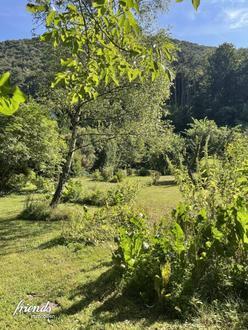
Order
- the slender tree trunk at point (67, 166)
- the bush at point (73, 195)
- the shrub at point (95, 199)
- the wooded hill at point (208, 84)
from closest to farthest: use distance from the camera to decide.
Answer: the slender tree trunk at point (67, 166) < the shrub at point (95, 199) < the bush at point (73, 195) < the wooded hill at point (208, 84)

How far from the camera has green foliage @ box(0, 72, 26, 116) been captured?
98 cm

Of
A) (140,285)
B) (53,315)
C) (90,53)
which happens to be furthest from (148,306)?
(90,53)

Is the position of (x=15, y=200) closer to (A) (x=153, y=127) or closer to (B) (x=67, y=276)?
(A) (x=153, y=127)

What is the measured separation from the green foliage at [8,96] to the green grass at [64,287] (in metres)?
3.03

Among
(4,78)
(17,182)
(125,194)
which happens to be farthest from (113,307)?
(17,182)

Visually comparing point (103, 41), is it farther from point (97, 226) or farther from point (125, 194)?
point (125, 194)

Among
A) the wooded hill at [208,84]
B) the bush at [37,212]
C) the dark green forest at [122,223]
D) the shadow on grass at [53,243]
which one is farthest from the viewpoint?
the wooded hill at [208,84]

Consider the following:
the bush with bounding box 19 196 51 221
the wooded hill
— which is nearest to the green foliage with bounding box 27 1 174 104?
the bush with bounding box 19 196 51 221

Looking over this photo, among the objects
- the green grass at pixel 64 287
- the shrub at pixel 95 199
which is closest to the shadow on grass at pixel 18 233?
the green grass at pixel 64 287

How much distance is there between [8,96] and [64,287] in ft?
14.9

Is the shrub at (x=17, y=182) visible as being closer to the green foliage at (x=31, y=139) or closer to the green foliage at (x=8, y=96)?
the green foliage at (x=31, y=139)

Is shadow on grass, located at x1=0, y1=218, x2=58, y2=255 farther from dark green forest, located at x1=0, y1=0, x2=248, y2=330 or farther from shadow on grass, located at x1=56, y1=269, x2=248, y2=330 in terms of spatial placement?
shadow on grass, located at x1=56, y1=269, x2=248, y2=330

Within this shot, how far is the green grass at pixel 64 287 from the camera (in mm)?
3861

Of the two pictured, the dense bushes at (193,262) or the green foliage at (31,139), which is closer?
the dense bushes at (193,262)
